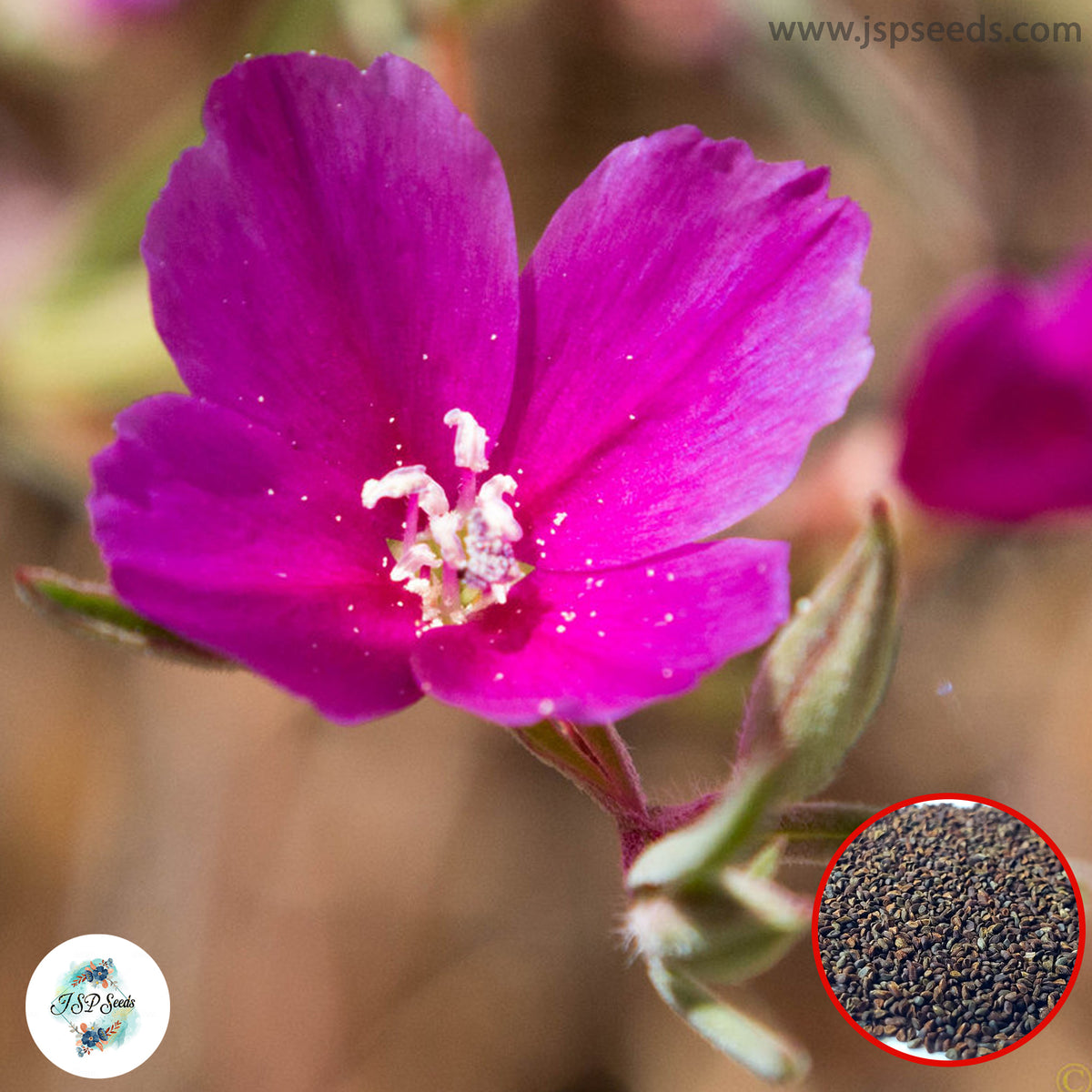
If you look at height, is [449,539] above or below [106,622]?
below

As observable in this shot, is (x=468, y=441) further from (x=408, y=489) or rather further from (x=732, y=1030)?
(x=732, y=1030)

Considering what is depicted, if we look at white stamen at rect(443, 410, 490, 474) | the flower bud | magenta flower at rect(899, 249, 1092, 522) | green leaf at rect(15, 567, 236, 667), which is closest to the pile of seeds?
the flower bud

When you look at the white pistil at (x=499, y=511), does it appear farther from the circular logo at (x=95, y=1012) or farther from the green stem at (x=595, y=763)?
the circular logo at (x=95, y=1012)

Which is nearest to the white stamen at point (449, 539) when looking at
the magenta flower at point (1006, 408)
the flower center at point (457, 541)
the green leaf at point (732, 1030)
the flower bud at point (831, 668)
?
the flower center at point (457, 541)

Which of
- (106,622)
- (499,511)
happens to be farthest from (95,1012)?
(499,511)

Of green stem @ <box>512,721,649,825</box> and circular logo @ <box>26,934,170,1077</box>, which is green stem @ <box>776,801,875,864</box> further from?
circular logo @ <box>26,934,170,1077</box>

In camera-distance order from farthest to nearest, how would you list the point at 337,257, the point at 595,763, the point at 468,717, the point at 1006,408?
1. the point at 468,717
2. the point at 1006,408
3. the point at 337,257
4. the point at 595,763

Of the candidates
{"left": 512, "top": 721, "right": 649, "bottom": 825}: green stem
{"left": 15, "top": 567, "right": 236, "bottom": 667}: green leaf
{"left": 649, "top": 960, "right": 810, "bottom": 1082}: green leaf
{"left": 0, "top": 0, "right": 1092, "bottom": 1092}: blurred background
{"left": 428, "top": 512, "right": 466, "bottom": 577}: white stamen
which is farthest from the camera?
{"left": 0, "top": 0, "right": 1092, "bottom": 1092}: blurred background
